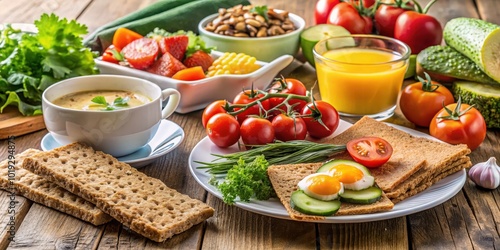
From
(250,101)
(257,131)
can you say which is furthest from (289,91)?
(257,131)

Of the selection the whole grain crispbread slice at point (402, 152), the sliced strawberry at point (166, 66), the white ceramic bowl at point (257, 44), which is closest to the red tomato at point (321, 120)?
the whole grain crispbread slice at point (402, 152)

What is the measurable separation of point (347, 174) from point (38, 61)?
1584 millimetres

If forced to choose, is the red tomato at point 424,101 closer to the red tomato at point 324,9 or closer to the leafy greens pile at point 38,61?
the red tomato at point 324,9

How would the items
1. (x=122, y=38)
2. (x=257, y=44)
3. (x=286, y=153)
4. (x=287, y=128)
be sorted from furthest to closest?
(x=257, y=44) < (x=122, y=38) < (x=287, y=128) < (x=286, y=153)

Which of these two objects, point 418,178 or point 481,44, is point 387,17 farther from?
point 418,178

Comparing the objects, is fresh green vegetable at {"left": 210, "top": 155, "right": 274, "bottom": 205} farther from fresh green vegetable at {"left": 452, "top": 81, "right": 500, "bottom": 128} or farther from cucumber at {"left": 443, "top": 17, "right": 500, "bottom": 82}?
cucumber at {"left": 443, "top": 17, "right": 500, "bottom": 82}

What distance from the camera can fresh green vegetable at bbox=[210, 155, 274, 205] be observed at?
226 cm

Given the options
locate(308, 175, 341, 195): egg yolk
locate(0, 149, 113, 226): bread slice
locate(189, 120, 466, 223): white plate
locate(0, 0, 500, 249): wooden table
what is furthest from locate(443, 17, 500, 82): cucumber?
locate(0, 149, 113, 226): bread slice

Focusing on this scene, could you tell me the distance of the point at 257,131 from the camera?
2.67 metres

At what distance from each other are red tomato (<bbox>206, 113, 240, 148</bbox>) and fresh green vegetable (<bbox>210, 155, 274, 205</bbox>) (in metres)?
0.34

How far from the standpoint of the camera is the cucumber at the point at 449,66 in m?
3.26

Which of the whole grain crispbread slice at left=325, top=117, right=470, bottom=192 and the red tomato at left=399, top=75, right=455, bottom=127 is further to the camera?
the red tomato at left=399, top=75, right=455, bottom=127

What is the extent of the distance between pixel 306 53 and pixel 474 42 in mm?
905

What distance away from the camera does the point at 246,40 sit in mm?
3709
